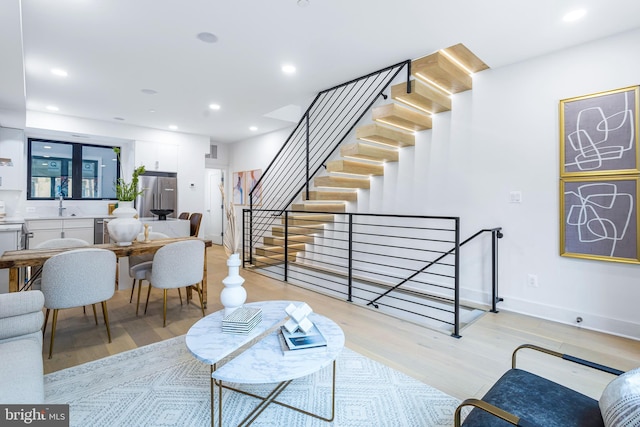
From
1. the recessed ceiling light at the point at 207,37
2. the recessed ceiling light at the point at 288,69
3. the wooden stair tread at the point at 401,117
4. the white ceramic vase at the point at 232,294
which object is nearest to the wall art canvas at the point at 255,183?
the recessed ceiling light at the point at 288,69

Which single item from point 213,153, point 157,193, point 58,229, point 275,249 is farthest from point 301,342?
point 213,153

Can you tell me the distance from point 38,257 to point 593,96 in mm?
4871

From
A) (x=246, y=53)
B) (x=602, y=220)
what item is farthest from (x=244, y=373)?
(x=602, y=220)

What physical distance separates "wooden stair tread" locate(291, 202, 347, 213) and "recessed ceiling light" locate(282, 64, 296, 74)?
70.5 inches

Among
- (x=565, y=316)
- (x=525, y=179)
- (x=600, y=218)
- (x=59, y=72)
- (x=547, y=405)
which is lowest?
(x=565, y=316)

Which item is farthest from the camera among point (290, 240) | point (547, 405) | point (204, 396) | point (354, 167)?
point (290, 240)

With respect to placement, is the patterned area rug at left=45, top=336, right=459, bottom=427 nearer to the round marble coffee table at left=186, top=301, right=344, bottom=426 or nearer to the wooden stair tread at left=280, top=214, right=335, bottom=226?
the round marble coffee table at left=186, top=301, right=344, bottom=426

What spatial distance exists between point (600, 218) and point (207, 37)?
3.98m

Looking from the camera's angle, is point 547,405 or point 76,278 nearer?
point 547,405

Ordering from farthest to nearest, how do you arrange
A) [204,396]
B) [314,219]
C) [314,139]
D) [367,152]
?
[314,139]
[314,219]
[367,152]
[204,396]

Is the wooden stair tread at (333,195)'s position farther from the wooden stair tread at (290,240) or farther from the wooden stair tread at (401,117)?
the wooden stair tread at (401,117)

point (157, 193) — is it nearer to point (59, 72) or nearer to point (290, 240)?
point (59, 72)

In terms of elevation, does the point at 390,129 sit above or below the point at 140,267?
above

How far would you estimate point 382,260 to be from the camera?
15.1ft
